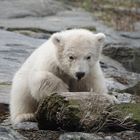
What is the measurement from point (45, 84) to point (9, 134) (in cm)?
82

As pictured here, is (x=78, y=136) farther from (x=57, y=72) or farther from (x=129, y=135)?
(x=57, y=72)

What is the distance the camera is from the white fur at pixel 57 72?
21.6 feet

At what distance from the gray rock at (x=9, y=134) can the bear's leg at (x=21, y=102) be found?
2.90 ft

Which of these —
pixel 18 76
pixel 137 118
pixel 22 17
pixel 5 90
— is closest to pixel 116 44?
pixel 22 17

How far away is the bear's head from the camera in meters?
6.57

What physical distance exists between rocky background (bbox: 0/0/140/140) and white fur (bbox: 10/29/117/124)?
0.30 m

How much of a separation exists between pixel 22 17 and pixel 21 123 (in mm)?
9272

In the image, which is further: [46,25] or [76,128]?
[46,25]

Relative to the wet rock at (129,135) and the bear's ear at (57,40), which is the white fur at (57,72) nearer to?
the bear's ear at (57,40)

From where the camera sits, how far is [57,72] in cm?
683

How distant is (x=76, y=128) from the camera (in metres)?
6.11

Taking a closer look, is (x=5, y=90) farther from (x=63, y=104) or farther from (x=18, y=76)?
(x=63, y=104)

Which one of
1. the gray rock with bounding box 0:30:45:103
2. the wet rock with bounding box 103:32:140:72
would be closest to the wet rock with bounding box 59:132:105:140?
the gray rock with bounding box 0:30:45:103

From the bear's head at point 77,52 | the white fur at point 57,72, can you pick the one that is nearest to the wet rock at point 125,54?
the white fur at point 57,72
